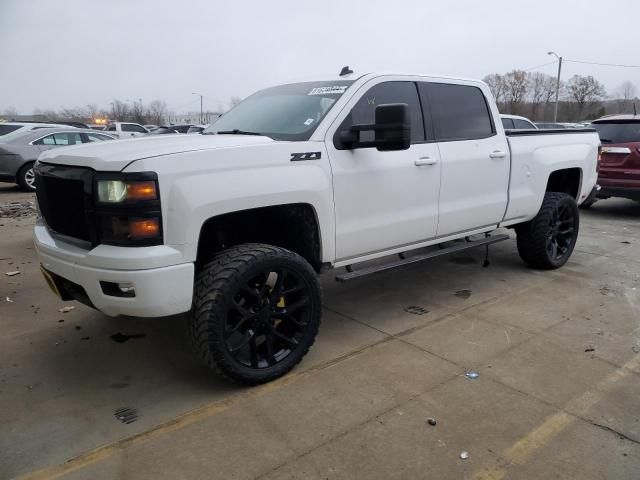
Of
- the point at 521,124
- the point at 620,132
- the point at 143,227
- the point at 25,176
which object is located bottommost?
the point at 25,176

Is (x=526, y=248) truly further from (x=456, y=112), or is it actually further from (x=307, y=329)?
(x=307, y=329)

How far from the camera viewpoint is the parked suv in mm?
8742

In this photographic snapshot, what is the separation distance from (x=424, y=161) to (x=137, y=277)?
238cm

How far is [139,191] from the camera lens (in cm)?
269

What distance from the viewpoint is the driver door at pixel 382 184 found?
11.8 feet

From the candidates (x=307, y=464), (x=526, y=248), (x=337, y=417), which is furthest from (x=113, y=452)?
(x=526, y=248)

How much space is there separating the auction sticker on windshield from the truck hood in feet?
2.39

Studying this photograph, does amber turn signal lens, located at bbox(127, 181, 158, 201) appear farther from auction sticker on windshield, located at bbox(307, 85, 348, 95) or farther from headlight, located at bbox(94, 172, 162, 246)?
auction sticker on windshield, located at bbox(307, 85, 348, 95)

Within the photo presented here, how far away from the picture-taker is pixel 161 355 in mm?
3748

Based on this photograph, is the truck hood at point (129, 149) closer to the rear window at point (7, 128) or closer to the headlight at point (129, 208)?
the headlight at point (129, 208)

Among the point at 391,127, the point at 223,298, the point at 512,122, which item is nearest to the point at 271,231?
the point at 223,298

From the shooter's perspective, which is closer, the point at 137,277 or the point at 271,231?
the point at 137,277

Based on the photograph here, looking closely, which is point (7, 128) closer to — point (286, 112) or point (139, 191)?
point (286, 112)

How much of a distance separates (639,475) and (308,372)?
189 centimetres
